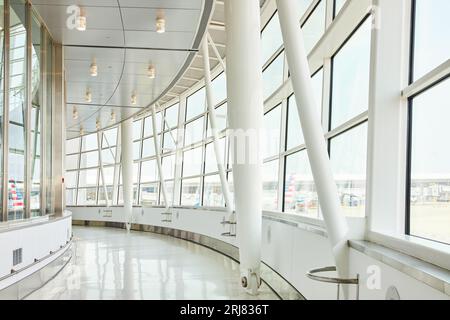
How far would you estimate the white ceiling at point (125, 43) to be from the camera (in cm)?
898

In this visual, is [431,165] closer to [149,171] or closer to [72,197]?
[149,171]

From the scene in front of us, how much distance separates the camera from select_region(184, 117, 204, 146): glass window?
1806 centimetres

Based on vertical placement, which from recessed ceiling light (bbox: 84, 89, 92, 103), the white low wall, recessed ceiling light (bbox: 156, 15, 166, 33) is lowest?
the white low wall

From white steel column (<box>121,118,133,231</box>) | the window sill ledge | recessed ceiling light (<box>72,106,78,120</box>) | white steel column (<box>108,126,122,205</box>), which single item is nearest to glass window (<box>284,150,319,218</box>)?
the window sill ledge

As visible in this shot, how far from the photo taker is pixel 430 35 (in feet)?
13.5

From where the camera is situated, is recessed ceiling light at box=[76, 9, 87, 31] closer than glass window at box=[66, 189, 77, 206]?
Yes

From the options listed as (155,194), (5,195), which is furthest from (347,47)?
(155,194)

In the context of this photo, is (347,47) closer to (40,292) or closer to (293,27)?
(293,27)

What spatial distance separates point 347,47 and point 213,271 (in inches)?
209

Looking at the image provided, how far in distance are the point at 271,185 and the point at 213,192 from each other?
5394 millimetres

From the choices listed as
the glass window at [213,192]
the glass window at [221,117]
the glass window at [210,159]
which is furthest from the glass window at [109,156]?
the glass window at [221,117]

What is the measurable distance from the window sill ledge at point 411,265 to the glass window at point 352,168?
1662 millimetres

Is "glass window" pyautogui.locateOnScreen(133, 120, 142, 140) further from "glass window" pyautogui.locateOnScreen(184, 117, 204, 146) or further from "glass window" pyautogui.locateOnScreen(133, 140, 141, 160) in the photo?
"glass window" pyautogui.locateOnScreen(184, 117, 204, 146)

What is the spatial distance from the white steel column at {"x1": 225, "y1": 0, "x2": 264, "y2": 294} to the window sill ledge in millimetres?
2910
